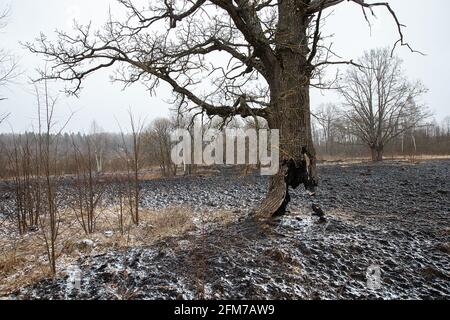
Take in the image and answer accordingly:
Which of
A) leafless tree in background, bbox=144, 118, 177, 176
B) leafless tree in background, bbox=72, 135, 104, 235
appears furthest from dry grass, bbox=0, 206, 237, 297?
leafless tree in background, bbox=144, 118, 177, 176

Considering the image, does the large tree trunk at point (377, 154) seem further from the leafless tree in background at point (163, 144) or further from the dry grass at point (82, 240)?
the dry grass at point (82, 240)

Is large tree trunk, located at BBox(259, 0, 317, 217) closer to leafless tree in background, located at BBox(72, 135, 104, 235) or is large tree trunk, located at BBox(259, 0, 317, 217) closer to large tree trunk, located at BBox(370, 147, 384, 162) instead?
leafless tree in background, located at BBox(72, 135, 104, 235)

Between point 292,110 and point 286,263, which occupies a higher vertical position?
point 292,110

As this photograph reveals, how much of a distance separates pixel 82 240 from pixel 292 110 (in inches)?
175

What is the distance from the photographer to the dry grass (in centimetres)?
403

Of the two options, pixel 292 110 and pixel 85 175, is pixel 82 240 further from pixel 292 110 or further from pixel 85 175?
pixel 292 110

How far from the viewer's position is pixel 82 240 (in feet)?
17.1

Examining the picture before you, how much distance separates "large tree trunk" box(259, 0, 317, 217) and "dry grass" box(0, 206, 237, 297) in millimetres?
1570

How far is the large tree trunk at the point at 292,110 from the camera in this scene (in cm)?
555

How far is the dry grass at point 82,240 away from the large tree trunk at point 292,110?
1570mm
